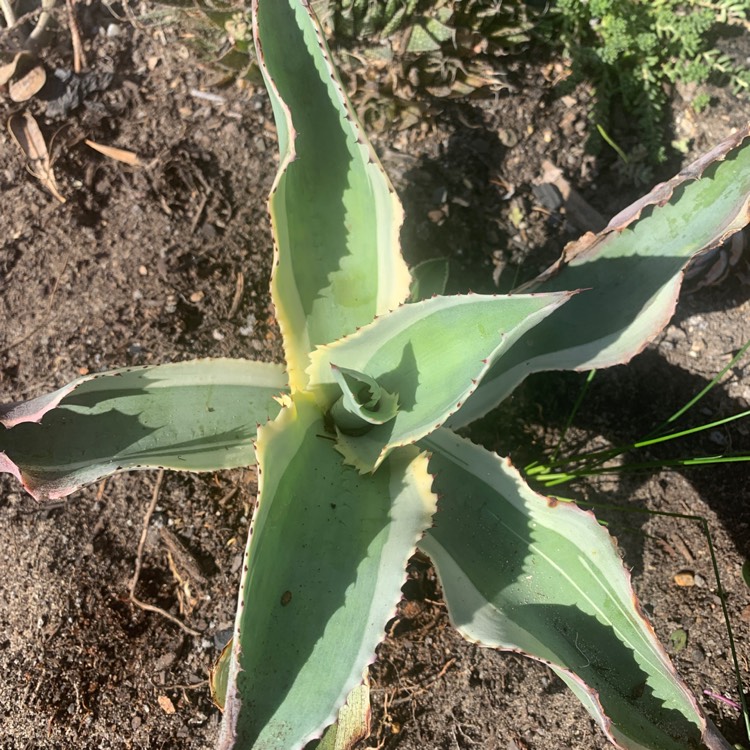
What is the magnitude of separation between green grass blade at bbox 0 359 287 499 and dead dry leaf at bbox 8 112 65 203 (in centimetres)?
89

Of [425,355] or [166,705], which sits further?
[166,705]

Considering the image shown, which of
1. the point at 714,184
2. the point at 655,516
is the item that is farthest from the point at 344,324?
the point at 655,516

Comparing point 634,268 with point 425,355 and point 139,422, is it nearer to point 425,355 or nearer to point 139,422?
point 425,355

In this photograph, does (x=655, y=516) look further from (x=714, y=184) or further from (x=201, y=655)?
(x=201, y=655)

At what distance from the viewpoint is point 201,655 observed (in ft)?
5.06

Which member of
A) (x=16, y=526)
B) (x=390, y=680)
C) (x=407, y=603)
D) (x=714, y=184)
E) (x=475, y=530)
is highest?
(x=714, y=184)

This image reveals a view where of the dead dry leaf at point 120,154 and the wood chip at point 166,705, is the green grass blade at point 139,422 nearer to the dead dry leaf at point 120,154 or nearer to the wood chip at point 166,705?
the wood chip at point 166,705

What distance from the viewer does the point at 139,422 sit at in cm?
113

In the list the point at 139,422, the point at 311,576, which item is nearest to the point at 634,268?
the point at 311,576

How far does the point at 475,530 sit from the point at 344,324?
47cm

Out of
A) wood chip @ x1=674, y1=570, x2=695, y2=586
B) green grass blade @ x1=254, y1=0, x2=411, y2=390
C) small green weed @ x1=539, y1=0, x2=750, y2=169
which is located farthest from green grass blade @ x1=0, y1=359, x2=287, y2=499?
small green weed @ x1=539, y1=0, x2=750, y2=169

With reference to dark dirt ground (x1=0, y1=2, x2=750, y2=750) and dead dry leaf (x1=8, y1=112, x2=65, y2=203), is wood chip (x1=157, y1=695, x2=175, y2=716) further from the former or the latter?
dead dry leaf (x1=8, y1=112, x2=65, y2=203)

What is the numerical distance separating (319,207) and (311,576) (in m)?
0.66

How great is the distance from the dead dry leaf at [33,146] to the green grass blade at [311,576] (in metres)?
1.08
